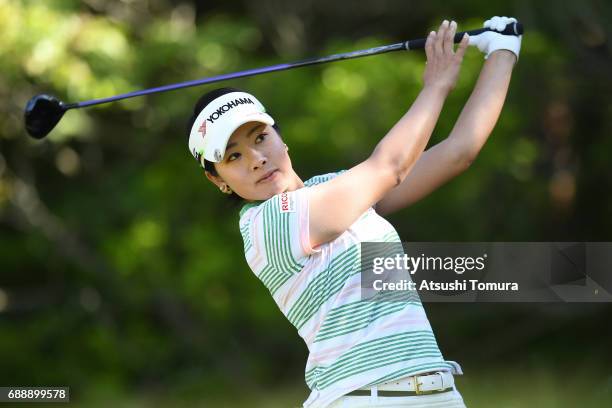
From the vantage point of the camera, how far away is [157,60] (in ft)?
22.8

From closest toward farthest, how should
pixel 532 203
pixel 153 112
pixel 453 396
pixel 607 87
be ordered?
pixel 453 396
pixel 607 87
pixel 532 203
pixel 153 112

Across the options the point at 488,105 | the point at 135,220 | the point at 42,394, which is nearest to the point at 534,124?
the point at 135,220

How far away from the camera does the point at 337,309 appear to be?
7.14 feet

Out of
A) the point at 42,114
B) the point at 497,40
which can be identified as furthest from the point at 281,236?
the point at 42,114

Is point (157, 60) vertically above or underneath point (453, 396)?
above

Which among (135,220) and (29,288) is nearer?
(135,220)

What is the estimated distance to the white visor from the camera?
2266 mm

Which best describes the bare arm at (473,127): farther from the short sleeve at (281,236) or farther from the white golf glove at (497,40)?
the short sleeve at (281,236)

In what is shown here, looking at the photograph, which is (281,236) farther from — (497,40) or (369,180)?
(497,40)

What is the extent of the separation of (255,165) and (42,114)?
2.84 feet

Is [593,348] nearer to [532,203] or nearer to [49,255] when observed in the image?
[532,203]

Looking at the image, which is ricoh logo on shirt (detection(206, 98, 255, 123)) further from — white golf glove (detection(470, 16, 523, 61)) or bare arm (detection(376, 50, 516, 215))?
white golf glove (detection(470, 16, 523, 61))

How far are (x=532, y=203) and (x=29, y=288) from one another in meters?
4.17

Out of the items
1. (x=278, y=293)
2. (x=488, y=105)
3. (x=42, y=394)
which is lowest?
(x=278, y=293)
